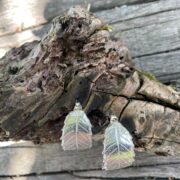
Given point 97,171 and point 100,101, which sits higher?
point 100,101

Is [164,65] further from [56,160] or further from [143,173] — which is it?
[56,160]

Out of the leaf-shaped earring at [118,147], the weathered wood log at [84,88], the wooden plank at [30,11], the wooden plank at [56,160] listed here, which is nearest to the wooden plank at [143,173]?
the wooden plank at [56,160]

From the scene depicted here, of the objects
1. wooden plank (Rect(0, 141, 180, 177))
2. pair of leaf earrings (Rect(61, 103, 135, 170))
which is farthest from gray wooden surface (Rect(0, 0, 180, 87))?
pair of leaf earrings (Rect(61, 103, 135, 170))

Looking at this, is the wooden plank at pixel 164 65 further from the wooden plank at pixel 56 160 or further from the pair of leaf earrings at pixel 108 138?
the pair of leaf earrings at pixel 108 138

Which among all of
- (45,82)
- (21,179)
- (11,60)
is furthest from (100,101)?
(21,179)

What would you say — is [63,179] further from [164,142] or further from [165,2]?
[165,2]

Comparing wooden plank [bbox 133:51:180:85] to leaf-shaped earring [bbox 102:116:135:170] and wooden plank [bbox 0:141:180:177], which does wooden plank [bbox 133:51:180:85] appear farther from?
leaf-shaped earring [bbox 102:116:135:170]
